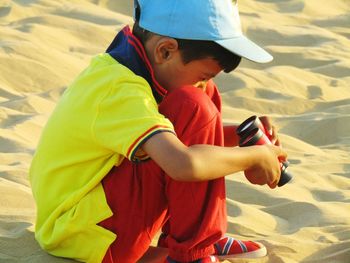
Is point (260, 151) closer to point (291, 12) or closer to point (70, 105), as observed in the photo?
point (70, 105)

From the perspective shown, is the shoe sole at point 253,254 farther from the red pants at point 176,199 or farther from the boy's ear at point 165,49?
the boy's ear at point 165,49

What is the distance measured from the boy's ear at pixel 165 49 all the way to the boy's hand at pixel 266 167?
361 mm

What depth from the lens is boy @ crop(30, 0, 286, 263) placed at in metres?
2.38

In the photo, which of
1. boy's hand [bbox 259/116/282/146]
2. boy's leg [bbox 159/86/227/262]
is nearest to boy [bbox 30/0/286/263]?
boy's leg [bbox 159/86/227/262]

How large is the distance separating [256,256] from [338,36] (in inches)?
151

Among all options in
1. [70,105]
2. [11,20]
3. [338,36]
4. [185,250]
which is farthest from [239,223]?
[338,36]

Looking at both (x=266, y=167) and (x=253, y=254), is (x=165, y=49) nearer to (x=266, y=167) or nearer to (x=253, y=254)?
(x=266, y=167)

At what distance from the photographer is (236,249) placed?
9.04 ft

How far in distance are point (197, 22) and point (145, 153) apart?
0.40 meters

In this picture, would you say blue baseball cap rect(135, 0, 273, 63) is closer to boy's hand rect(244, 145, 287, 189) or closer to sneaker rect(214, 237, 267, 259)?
boy's hand rect(244, 145, 287, 189)

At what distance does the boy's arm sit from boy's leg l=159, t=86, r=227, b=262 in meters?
0.08

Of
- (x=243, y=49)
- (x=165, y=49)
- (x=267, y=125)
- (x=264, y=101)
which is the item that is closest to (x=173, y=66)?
(x=165, y=49)

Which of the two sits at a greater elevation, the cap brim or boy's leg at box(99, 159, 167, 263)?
the cap brim

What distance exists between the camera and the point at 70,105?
2.47m
